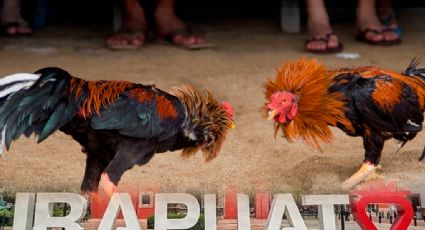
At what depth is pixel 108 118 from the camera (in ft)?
8.26

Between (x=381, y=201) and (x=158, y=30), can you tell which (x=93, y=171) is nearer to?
(x=381, y=201)

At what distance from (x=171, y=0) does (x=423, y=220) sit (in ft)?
9.69

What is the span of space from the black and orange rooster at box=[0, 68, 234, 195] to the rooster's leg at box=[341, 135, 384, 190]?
0.59m

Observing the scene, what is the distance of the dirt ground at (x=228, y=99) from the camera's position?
122 inches

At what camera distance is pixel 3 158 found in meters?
3.25

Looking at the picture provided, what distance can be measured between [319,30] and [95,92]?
103 inches

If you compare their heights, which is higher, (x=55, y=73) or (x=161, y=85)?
(x=55, y=73)

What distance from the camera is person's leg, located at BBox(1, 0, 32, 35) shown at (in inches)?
204

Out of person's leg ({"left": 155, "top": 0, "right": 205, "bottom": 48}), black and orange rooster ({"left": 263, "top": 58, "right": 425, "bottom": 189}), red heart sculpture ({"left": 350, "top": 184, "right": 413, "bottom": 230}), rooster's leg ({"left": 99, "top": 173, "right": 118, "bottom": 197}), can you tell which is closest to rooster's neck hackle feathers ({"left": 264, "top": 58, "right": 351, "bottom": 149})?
black and orange rooster ({"left": 263, "top": 58, "right": 425, "bottom": 189})

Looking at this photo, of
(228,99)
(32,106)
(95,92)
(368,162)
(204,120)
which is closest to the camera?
(32,106)

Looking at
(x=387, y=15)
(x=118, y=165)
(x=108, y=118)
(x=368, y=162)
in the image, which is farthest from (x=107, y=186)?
(x=387, y=15)

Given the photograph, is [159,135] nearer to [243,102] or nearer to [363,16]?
[243,102]

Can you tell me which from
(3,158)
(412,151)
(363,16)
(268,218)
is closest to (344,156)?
(412,151)

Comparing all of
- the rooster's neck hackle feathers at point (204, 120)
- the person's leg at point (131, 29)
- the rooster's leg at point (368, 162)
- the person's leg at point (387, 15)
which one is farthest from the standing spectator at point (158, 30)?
the rooster's neck hackle feathers at point (204, 120)
